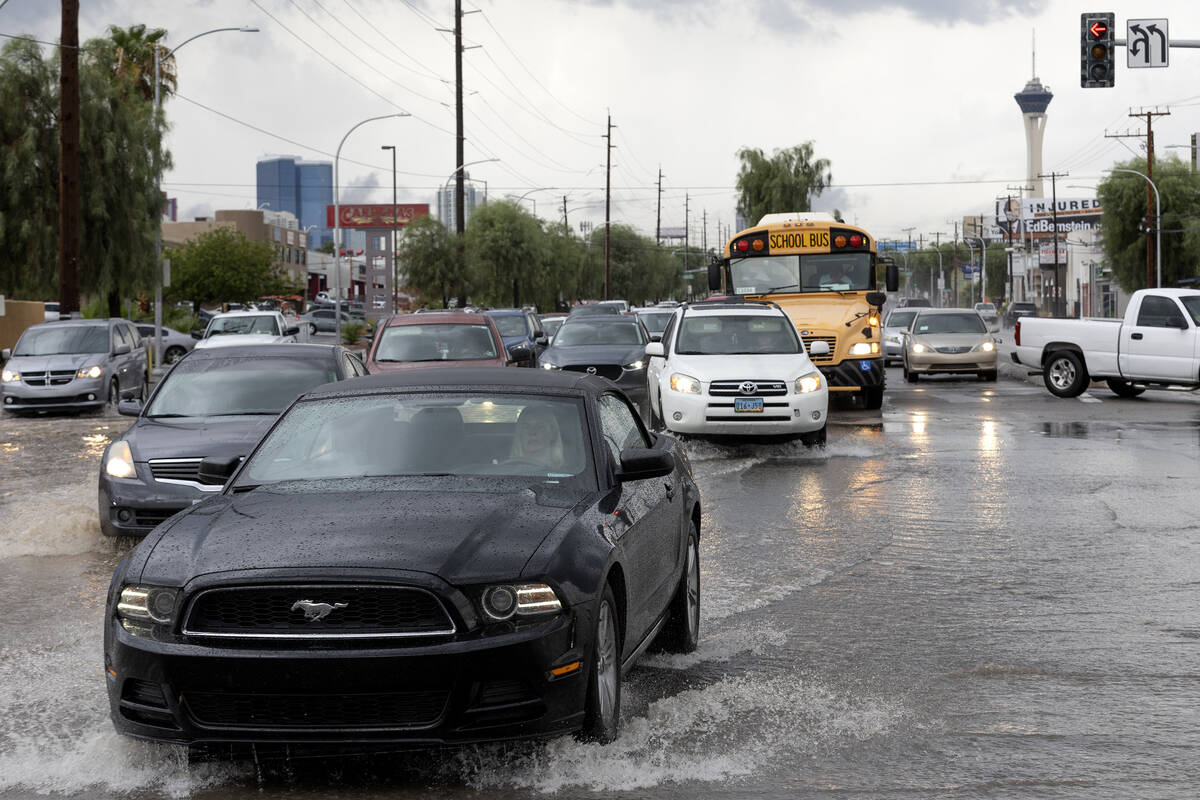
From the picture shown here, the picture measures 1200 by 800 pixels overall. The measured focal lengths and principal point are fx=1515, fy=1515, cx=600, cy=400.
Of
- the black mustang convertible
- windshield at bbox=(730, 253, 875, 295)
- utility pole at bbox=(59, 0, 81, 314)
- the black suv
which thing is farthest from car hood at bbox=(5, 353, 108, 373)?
the black suv

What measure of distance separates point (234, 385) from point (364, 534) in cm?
739

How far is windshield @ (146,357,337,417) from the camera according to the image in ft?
38.9

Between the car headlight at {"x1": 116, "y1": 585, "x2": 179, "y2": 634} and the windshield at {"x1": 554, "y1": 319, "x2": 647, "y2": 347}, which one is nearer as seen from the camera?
the car headlight at {"x1": 116, "y1": 585, "x2": 179, "y2": 634}

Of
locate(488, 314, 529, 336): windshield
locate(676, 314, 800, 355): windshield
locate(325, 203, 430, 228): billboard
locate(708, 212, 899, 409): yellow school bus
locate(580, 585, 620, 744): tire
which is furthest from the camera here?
locate(325, 203, 430, 228): billboard

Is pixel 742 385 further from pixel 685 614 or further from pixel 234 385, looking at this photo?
pixel 685 614

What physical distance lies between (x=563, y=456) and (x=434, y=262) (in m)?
64.9

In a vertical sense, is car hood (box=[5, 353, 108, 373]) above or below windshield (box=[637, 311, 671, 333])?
below

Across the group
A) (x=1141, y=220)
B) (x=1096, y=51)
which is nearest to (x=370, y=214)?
(x=1141, y=220)

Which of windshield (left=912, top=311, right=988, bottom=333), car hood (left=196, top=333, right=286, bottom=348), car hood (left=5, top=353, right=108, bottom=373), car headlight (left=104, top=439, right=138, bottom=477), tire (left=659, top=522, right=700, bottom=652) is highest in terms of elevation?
windshield (left=912, top=311, right=988, bottom=333)

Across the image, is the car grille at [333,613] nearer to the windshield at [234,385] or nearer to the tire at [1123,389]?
the windshield at [234,385]

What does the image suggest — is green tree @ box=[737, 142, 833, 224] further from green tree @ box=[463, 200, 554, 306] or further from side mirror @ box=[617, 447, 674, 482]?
side mirror @ box=[617, 447, 674, 482]

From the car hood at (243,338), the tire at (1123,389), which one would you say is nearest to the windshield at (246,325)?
the car hood at (243,338)

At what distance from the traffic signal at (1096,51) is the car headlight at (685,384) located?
36.6 ft

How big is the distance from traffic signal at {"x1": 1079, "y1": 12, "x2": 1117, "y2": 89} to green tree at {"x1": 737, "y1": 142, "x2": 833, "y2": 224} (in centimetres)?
7546
